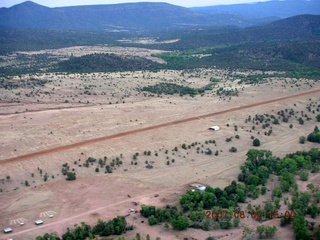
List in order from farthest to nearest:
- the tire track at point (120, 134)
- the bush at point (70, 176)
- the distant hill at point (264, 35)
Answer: the distant hill at point (264, 35), the tire track at point (120, 134), the bush at point (70, 176)

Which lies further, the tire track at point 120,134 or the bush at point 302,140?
the bush at point 302,140

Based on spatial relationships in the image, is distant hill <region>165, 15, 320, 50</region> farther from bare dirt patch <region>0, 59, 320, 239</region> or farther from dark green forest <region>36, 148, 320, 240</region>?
dark green forest <region>36, 148, 320, 240</region>

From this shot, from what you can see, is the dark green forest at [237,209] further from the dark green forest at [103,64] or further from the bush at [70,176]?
the dark green forest at [103,64]

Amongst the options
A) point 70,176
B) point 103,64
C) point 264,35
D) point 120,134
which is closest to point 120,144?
point 120,134

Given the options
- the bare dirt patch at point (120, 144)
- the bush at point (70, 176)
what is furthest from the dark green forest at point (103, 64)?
the bush at point (70, 176)

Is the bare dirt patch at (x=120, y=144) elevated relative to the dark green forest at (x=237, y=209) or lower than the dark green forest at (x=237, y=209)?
elevated

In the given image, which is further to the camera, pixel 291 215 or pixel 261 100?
pixel 261 100

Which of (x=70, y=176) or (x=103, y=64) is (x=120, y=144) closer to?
(x=70, y=176)

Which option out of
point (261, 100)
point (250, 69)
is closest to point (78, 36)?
point (250, 69)

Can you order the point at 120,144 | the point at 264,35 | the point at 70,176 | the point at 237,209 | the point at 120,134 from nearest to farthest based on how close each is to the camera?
the point at 237,209
the point at 70,176
the point at 120,144
the point at 120,134
the point at 264,35

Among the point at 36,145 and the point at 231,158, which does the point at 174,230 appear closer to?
the point at 231,158

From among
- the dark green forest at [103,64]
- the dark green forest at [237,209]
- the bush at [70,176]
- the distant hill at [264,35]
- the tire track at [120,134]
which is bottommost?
the dark green forest at [237,209]
